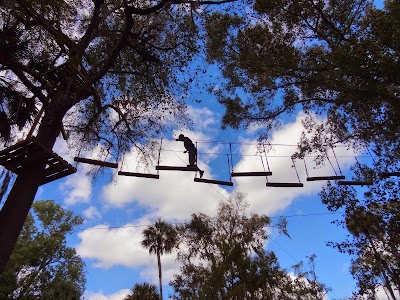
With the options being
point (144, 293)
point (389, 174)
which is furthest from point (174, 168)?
point (144, 293)

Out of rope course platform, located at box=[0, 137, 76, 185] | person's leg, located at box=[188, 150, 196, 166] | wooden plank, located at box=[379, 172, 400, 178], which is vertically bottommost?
rope course platform, located at box=[0, 137, 76, 185]

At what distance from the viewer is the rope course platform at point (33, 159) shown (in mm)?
6750

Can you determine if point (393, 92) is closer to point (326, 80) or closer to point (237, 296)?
point (326, 80)

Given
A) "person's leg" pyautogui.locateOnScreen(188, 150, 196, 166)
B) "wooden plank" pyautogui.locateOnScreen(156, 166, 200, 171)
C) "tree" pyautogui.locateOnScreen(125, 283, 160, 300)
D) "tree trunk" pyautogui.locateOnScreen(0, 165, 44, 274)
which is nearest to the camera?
"tree trunk" pyautogui.locateOnScreen(0, 165, 44, 274)

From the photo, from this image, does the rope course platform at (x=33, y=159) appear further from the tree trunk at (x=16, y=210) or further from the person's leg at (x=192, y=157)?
the person's leg at (x=192, y=157)

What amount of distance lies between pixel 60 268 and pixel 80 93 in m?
18.6

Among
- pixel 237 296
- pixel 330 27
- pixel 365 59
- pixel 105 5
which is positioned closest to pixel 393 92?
pixel 365 59

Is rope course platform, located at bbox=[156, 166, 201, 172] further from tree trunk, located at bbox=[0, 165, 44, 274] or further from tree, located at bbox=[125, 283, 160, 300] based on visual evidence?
tree, located at bbox=[125, 283, 160, 300]

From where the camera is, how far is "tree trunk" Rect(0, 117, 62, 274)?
6.34 metres

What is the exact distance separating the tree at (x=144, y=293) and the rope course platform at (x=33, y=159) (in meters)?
14.7

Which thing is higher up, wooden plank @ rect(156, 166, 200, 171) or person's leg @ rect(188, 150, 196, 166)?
person's leg @ rect(188, 150, 196, 166)

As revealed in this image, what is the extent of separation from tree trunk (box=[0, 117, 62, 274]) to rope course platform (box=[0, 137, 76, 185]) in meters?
0.15

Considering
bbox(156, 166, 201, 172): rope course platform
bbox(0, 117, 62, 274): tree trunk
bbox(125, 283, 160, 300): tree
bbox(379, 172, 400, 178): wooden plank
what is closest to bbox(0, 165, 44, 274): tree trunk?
bbox(0, 117, 62, 274): tree trunk

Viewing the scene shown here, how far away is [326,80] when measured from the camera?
1089 centimetres
